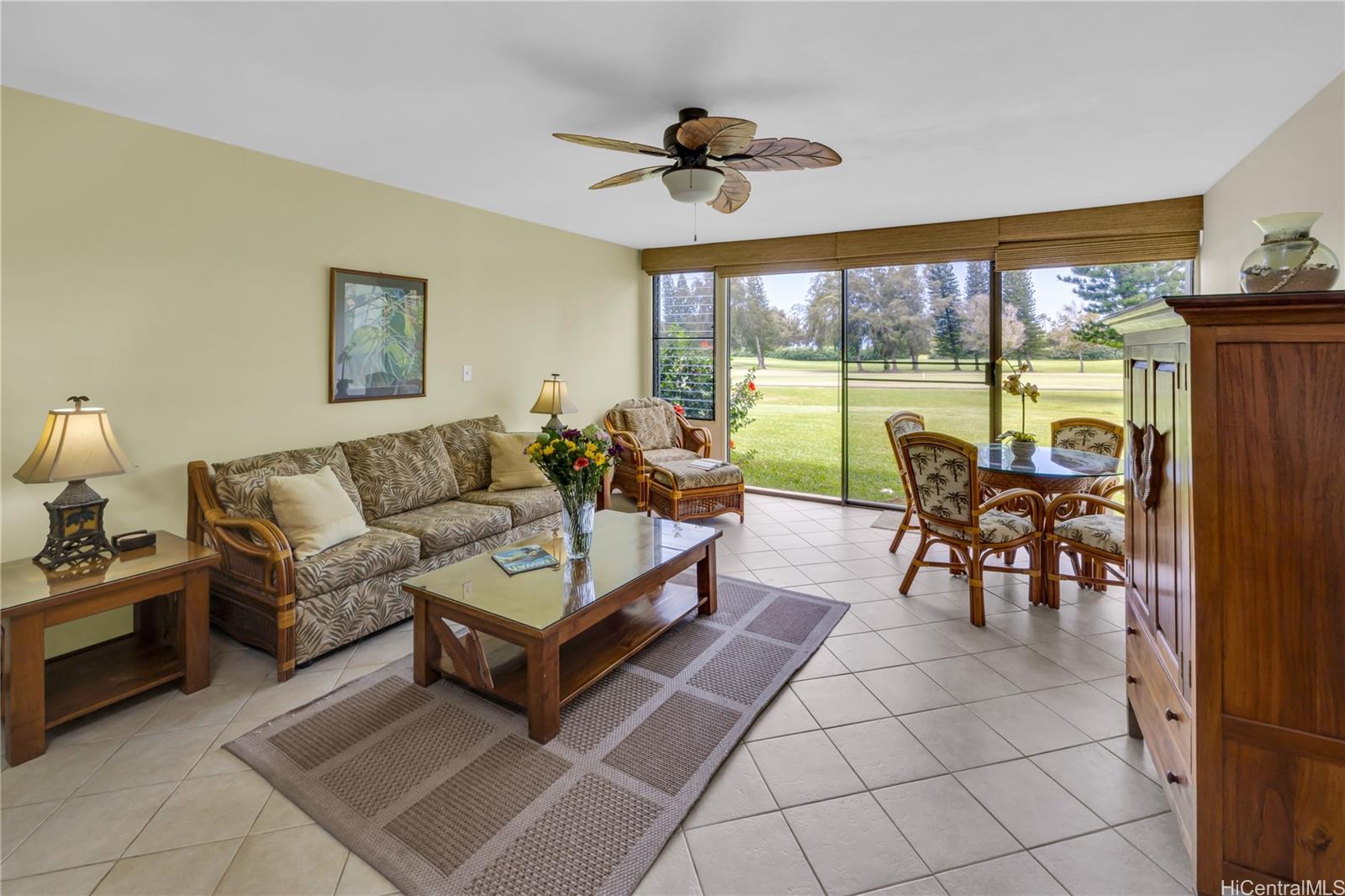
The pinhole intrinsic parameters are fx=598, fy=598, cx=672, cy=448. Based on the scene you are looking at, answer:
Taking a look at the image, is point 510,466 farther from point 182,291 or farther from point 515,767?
point 515,767

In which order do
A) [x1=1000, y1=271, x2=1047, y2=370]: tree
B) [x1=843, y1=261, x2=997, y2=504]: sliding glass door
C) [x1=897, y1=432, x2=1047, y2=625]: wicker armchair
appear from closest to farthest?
[x1=897, y1=432, x2=1047, y2=625]: wicker armchair → [x1=1000, y1=271, x2=1047, y2=370]: tree → [x1=843, y1=261, x2=997, y2=504]: sliding glass door

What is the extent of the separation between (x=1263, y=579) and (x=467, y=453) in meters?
4.12

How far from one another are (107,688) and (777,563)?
347 cm

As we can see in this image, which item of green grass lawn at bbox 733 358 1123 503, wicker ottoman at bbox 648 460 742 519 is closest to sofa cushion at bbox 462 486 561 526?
wicker ottoman at bbox 648 460 742 519

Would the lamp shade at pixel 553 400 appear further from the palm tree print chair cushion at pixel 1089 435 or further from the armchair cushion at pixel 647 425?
the palm tree print chair cushion at pixel 1089 435

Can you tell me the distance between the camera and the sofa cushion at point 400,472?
143 inches

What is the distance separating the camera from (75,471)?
2.36m

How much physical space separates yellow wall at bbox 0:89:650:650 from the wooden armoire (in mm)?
4046

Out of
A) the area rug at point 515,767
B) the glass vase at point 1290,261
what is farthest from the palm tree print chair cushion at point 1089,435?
the glass vase at point 1290,261

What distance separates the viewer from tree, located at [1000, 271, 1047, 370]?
4.89 m

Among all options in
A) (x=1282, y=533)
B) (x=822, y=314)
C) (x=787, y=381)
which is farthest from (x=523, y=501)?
(x=1282, y=533)

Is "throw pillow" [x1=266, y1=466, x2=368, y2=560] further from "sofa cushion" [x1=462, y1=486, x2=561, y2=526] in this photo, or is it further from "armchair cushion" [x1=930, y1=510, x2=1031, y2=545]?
"armchair cushion" [x1=930, y1=510, x2=1031, y2=545]

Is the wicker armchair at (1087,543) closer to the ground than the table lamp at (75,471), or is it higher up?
closer to the ground

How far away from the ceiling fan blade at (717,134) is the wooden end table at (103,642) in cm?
269
